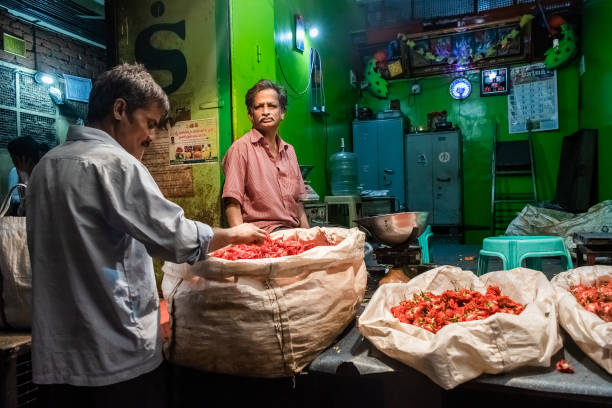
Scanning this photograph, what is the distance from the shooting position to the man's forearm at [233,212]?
2881mm

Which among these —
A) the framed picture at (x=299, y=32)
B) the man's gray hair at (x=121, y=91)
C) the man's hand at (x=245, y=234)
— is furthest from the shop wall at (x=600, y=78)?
the man's gray hair at (x=121, y=91)

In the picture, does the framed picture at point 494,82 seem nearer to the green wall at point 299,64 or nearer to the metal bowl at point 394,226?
the green wall at point 299,64

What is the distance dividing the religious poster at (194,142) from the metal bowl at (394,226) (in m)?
1.54

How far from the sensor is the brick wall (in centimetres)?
757

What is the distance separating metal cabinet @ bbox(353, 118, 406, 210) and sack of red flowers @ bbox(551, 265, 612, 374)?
21.8 ft

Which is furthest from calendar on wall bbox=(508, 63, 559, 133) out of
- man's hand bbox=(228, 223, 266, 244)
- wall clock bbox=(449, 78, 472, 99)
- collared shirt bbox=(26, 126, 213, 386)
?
collared shirt bbox=(26, 126, 213, 386)

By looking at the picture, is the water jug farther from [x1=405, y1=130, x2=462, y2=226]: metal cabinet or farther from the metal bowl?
the metal bowl

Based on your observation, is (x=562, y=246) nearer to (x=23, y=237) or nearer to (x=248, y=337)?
(x=248, y=337)

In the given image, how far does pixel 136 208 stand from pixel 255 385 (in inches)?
39.5

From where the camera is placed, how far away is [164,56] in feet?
11.7

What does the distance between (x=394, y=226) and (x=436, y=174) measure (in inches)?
254

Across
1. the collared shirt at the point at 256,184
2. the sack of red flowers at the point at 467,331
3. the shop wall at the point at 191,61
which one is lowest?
the sack of red flowers at the point at 467,331

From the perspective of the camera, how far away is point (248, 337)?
162 centimetres

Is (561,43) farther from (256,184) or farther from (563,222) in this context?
(256,184)
